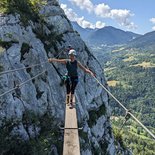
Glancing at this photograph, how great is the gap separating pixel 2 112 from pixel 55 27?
17.0 m

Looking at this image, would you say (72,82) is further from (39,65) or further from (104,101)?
(104,101)

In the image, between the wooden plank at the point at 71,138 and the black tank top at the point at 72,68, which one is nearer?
the wooden plank at the point at 71,138

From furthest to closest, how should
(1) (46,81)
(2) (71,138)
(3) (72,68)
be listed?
(1) (46,81), (3) (72,68), (2) (71,138)

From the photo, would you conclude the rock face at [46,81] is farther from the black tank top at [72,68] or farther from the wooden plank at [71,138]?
the wooden plank at [71,138]

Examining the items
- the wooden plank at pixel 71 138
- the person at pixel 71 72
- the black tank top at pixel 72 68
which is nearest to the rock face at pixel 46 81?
the person at pixel 71 72

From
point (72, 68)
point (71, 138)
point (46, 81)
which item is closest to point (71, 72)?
point (72, 68)

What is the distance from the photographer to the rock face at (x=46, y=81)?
2150 cm

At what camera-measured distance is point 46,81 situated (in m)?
26.9

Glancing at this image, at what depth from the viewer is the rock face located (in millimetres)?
21500

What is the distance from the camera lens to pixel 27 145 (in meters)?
20.1

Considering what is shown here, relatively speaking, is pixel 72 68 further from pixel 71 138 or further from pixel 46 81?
pixel 71 138

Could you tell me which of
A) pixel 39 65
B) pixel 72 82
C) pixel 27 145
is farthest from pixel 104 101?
pixel 27 145

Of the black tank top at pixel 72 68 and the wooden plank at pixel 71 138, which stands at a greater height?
the black tank top at pixel 72 68

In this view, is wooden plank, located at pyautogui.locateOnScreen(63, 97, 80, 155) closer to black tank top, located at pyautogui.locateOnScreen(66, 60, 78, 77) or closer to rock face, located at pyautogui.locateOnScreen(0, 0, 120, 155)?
black tank top, located at pyautogui.locateOnScreen(66, 60, 78, 77)
